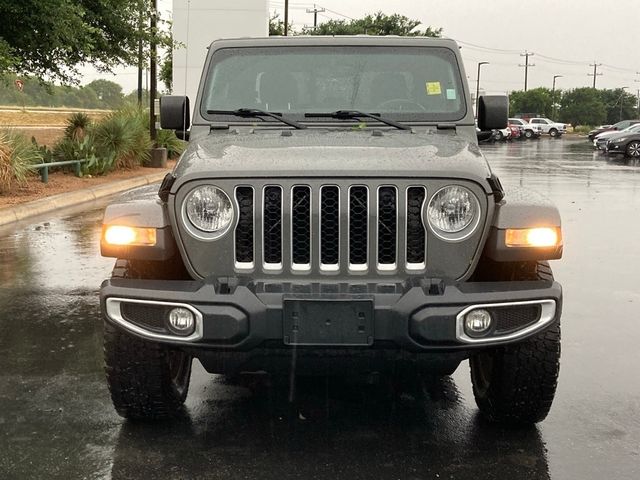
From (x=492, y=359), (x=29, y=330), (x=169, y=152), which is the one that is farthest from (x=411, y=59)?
(x=169, y=152)

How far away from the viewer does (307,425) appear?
402cm

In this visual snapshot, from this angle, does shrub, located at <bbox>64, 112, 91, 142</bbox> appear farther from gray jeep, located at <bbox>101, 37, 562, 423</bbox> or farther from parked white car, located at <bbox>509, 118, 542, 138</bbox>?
parked white car, located at <bbox>509, 118, 542, 138</bbox>

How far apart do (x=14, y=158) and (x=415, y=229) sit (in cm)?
1264

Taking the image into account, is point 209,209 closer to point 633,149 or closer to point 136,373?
point 136,373

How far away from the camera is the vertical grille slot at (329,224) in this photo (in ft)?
11.4

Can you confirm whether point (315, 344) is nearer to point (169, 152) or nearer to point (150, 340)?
point (150, 340)

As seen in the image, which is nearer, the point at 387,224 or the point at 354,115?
the point at 387,224

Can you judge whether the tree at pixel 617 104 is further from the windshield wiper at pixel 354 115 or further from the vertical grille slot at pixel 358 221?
the vertical grille slot at pixel 358 221

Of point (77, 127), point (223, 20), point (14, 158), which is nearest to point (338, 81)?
point (14, 158)

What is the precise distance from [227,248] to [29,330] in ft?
9.86

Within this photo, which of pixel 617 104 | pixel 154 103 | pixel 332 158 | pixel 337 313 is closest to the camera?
pixel 337 313

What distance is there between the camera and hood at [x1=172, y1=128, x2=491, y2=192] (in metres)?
3.48

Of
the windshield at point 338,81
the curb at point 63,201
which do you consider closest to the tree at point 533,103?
the curb at point 63,201

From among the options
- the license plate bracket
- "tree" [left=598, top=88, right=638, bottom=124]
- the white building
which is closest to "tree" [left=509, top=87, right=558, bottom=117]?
"tree" [left=598, top=88, right=638, bottom=124]
